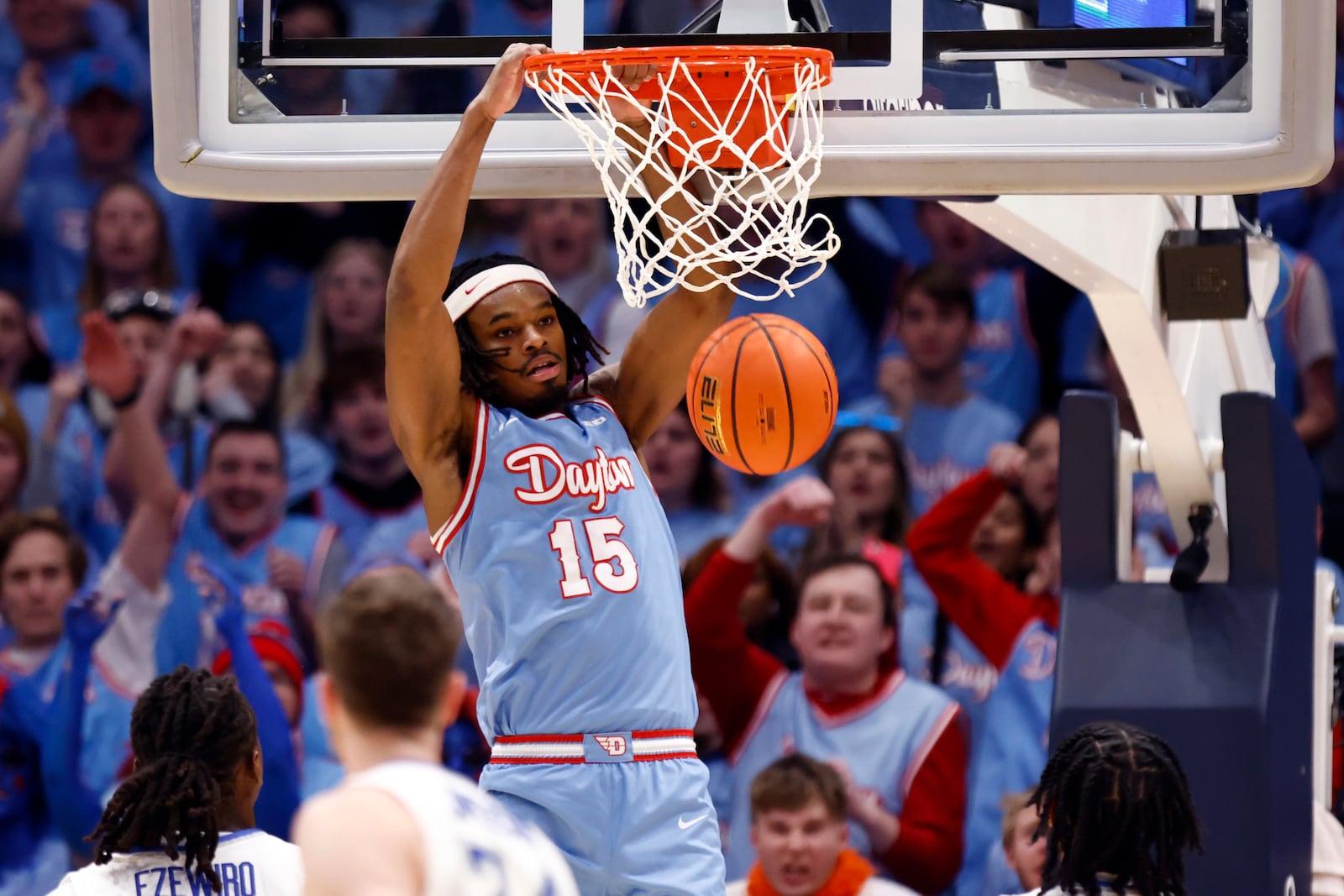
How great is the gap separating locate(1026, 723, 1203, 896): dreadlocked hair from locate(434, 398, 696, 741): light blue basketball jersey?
0.74 metres

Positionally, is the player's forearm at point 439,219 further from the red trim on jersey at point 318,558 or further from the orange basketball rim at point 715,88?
the red trim on jersey at point 318,558

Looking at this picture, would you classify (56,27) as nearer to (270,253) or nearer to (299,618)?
(270,253)

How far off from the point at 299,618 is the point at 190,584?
0.42 m

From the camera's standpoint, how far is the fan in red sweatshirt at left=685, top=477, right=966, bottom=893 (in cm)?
536

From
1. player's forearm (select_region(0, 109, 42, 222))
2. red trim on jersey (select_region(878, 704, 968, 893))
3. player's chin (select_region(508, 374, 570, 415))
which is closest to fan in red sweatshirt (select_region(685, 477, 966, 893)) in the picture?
red trim on jersey (select_region(878, 704, 968, 893))

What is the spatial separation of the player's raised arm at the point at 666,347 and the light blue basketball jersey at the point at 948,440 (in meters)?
2.82

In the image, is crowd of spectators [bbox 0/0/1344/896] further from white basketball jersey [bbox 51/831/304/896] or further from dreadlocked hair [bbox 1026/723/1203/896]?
white basketball jersey [bbox 51/831/304/896]

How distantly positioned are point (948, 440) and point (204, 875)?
148 inches

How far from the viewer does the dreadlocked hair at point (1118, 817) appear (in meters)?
3.21

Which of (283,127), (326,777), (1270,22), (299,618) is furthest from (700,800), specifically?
(299,618)

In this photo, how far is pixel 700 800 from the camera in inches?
131

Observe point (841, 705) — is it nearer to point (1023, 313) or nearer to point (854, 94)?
point (1023, 313)

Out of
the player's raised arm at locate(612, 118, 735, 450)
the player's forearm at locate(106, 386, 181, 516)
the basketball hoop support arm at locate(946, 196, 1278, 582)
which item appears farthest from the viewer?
the player's forearm at locate(106, 386, 181, 516)

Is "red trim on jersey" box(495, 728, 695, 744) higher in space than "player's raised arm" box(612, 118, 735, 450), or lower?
lower
